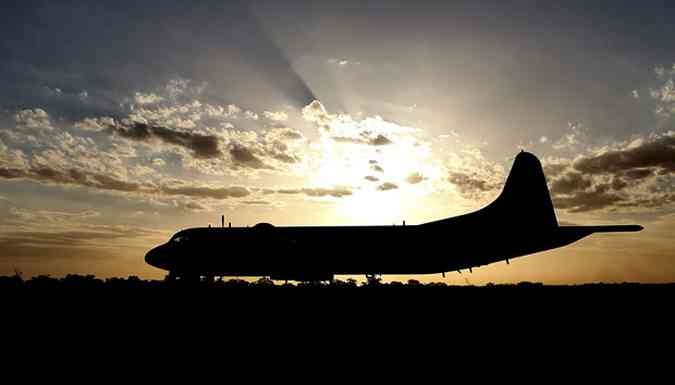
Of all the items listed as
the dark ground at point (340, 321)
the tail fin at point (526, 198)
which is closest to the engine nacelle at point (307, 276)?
the tail fin at point (526, 198)

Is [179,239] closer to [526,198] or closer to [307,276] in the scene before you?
[307,276]

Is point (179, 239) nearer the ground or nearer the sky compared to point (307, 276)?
nearer the sky

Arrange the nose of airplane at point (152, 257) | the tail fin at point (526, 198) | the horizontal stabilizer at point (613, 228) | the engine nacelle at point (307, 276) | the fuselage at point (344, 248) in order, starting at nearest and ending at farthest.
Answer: the horizontal stabilizer at point (613, 228)
the fuselage at point (344, 248)
the tail fin at point (526, 198)
the engine nacelle at point (307, 276)
the nose of airplane at point (152, 257)

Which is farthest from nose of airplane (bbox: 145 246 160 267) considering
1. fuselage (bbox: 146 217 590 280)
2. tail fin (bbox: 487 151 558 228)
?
tail fin (bbox: 487 151 558 228)

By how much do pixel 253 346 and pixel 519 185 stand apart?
23768mm

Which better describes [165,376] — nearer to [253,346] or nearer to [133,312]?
[253,346]

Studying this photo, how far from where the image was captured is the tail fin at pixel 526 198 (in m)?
26.7

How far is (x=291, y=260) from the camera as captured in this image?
28219mm

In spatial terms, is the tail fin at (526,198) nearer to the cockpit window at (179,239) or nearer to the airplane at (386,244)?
the airplane at (386,244)

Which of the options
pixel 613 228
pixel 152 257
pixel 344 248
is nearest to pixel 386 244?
pixel 344 248

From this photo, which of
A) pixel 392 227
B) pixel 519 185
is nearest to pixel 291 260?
pixel 392 227

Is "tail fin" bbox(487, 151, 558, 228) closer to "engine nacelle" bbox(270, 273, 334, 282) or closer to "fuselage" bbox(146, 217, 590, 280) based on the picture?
"fuselage" bbox(146, 217, 590, 280)

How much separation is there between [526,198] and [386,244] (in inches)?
344

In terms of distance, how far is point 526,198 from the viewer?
27.0m
